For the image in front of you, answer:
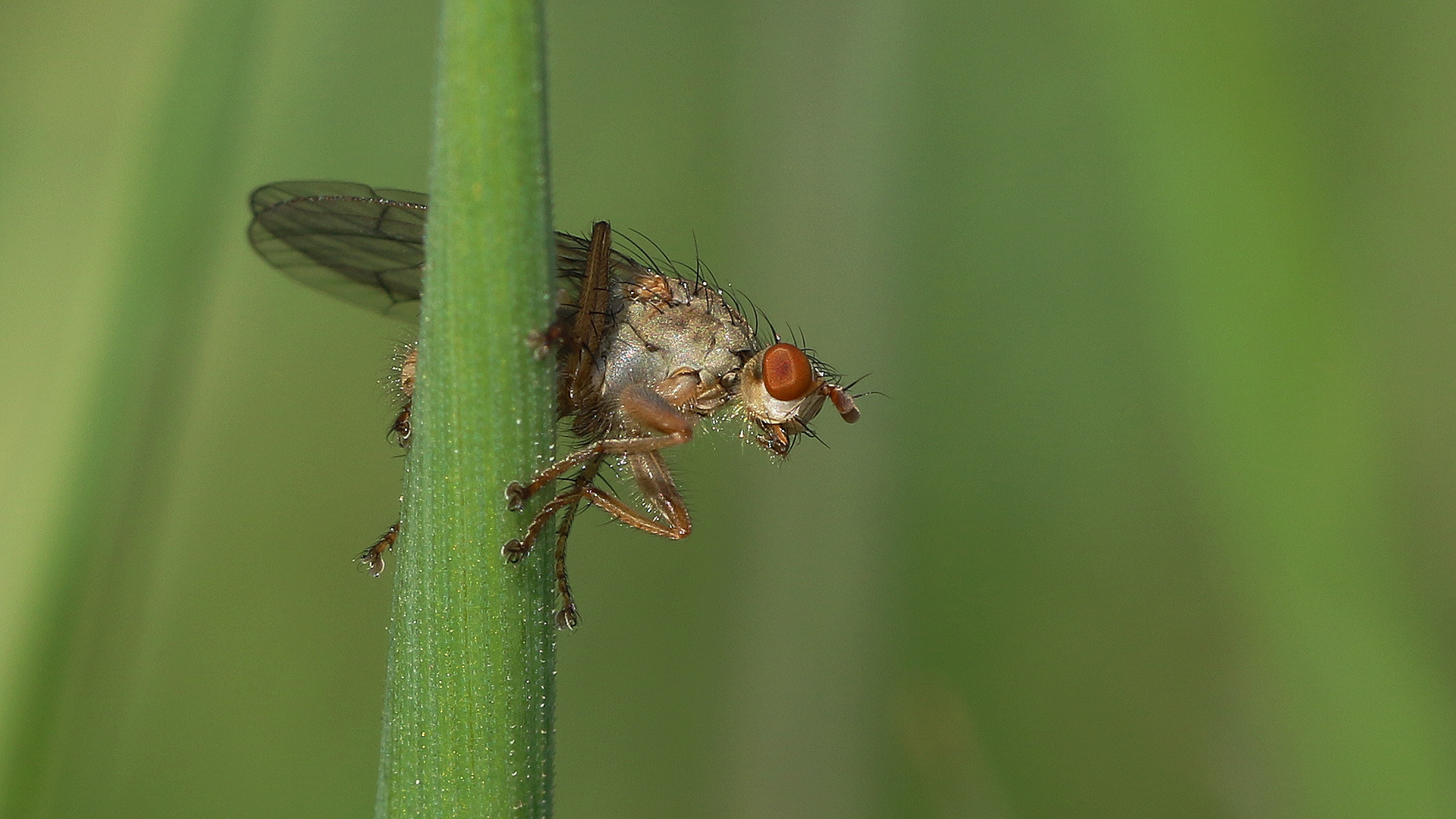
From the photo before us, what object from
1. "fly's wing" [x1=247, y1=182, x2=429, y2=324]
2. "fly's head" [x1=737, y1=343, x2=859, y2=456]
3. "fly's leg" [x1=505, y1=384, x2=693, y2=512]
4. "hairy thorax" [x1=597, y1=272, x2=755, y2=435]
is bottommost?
"fly's leg" [x1=505, y1=384, x2=693, y2=512]

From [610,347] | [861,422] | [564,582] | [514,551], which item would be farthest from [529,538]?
[861,422]

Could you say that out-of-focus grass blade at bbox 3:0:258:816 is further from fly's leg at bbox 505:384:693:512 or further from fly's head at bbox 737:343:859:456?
fly's head at bbox 737:343:859:456

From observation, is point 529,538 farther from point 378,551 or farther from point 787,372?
point 787,372

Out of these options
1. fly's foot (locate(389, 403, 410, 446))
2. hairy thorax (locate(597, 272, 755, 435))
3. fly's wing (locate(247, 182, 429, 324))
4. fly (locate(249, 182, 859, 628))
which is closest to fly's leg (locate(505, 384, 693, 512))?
fly (locate(249, 182, 859, 628))

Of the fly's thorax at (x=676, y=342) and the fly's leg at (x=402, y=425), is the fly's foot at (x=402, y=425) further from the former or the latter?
the fly's thorax at (x=676, y=342)

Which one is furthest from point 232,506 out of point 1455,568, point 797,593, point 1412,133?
point 1412,133

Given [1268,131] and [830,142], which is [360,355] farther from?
[1268,131]
